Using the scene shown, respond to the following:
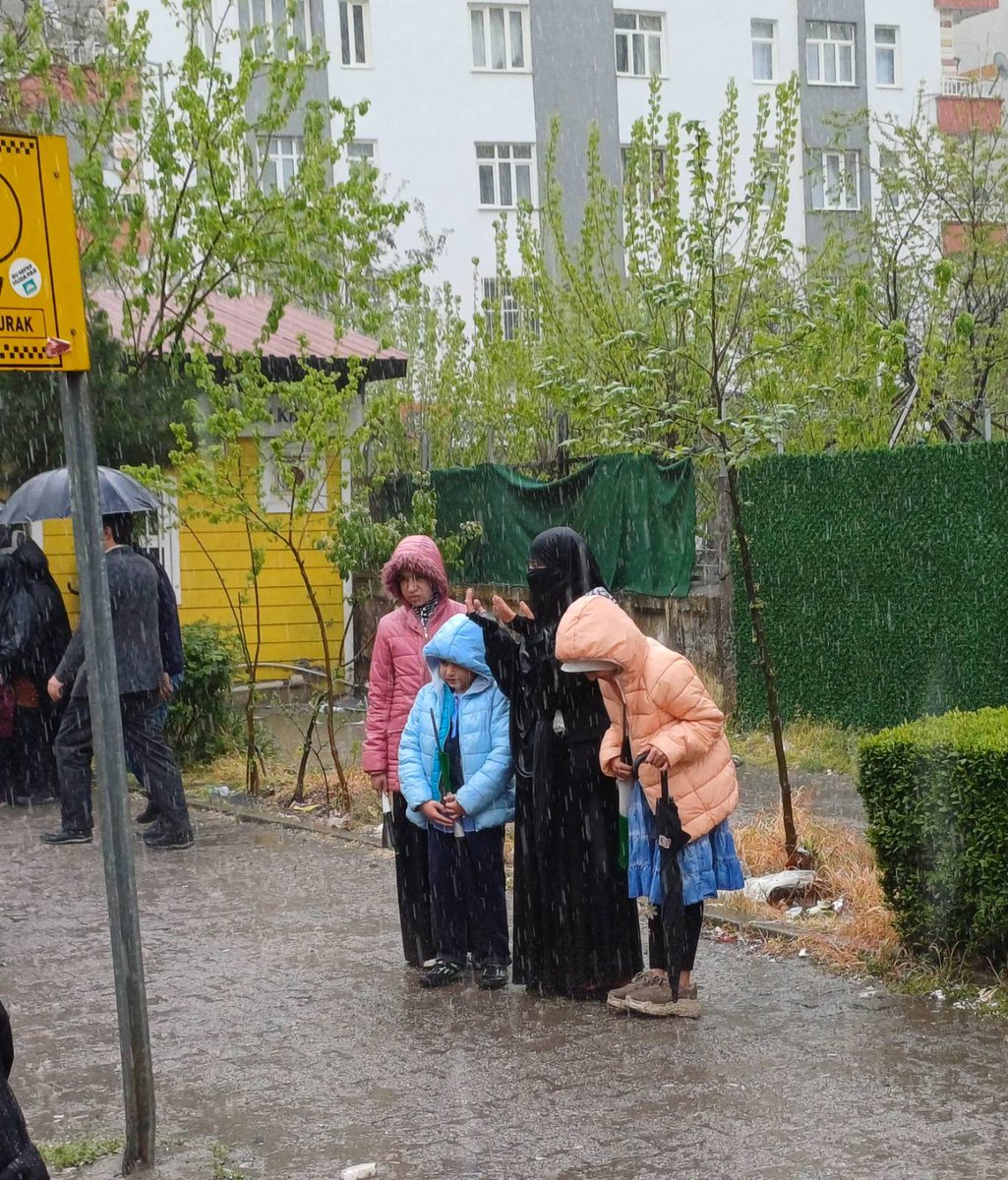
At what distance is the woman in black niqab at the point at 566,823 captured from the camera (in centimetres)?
689

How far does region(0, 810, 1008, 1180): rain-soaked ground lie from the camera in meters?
5.25

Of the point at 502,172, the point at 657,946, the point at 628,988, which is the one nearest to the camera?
the point at 628,988

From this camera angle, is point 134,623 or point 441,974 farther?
point 134,623

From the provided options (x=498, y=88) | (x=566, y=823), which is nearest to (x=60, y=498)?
(x=566, y=823)

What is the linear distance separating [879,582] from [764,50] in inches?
1367

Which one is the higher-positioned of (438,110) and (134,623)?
(438,110)

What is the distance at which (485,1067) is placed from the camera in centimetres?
616

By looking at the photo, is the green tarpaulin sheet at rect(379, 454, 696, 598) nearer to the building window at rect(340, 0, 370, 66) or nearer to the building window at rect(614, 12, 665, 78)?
the building window at rect(340, 0, 370, 66)

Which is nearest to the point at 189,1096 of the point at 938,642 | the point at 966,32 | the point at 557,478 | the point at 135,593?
the point at 135,593

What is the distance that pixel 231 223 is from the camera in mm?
13281

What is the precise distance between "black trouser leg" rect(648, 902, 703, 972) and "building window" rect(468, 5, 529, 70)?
35.7 metres

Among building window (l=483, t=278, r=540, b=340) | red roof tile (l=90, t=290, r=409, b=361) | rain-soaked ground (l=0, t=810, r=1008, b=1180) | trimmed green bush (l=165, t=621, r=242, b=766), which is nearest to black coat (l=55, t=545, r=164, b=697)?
rain-soaked ground (l=0, t=810, r=1008, b=1180)

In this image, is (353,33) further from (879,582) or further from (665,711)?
(665,711)

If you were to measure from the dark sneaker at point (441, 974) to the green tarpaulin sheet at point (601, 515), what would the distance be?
7096 millimetres
